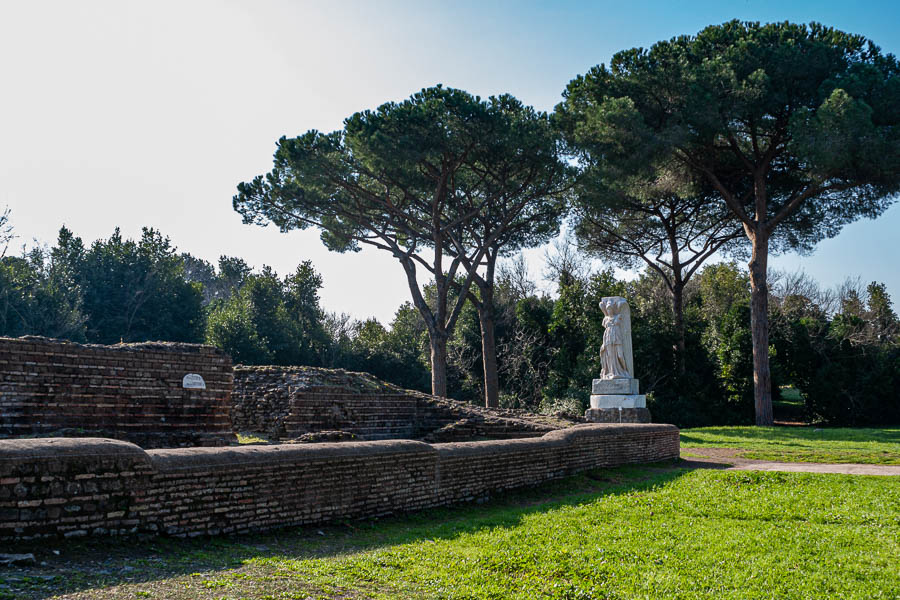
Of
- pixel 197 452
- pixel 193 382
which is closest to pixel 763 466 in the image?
pixel 193 382

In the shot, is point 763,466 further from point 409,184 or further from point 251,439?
point 409,184

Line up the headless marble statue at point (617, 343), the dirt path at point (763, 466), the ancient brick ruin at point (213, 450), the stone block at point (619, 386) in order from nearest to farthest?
the ancient brick ruin at point (213, 450)
the dirt path at point (763, 466)
the stone block at point (619, 386)
the headless marble statue at point (617, 343)

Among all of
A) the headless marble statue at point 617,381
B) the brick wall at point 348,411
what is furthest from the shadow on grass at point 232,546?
the headless marble statue at point 617,381

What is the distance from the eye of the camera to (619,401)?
51.3ft

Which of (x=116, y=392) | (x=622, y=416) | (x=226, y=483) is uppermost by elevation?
(x=116, y=392)

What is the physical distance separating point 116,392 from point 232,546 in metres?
3.55

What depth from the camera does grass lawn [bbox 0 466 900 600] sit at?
13.6 feet

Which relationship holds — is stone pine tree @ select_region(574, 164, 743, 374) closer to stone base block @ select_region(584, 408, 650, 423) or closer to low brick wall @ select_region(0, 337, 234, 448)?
stone base block @ select_region(584, 408, 650, 423)

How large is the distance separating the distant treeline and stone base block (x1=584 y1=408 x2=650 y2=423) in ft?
23.3

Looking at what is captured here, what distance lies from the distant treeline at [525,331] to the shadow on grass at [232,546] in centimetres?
1602

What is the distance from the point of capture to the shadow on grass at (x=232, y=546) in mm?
3885

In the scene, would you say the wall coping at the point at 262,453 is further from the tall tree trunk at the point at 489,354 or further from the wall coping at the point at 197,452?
the tall tree trunk at the point at 489,354

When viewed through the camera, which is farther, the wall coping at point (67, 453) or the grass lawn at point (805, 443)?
the grass lawn at point (805, 443)

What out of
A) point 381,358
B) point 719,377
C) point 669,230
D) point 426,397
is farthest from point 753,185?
point 381,358
